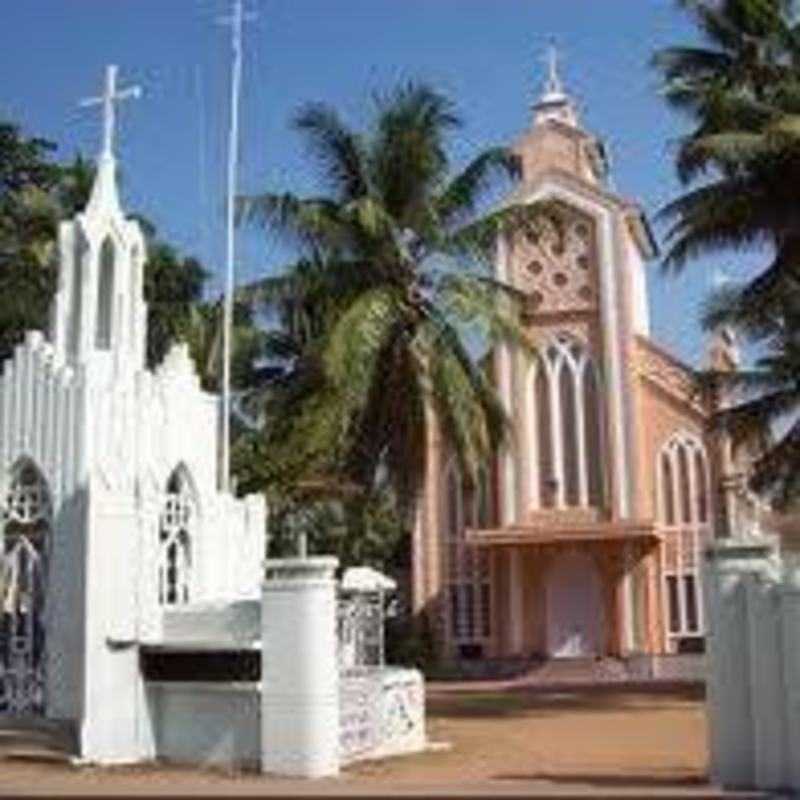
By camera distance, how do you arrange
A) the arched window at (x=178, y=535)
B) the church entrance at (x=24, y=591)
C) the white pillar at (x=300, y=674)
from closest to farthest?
the white pillar at (x=300, y=674)
the church entrance at (x=24, y=591)
the arched window at (x=178, y=535)

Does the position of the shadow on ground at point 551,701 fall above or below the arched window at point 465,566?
below

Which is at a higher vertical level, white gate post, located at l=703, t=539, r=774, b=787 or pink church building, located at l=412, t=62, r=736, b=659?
pink church building, located at l=412, t=62, r=736, b=659

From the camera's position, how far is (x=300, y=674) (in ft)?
53.3

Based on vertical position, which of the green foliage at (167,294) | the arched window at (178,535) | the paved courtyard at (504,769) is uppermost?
the green foliage at (167,294)

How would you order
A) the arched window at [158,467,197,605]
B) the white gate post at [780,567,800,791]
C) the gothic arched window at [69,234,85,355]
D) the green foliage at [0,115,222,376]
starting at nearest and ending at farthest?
the white gate post at [780,567,800,791], the arched window at [158,467,197,605], the gothic arched window at [69,234,85,355], the green foliage at [0,115,222,376]

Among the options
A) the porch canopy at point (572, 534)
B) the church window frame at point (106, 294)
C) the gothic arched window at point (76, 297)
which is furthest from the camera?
the porch canopy at point (572, 534)

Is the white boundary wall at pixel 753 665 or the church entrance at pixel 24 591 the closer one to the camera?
the white boundary wall at pixel 753 665

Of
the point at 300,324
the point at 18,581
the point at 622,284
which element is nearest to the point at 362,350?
the point at 300,324

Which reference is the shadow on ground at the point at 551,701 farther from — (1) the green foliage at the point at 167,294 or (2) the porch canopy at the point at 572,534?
(1) the green foliage at the point at 167,294

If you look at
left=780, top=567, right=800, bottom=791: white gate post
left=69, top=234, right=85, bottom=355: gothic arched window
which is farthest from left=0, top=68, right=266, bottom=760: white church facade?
left=780, top=567, right=800, bottom=791: white gate post

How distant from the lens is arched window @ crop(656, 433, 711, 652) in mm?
40562

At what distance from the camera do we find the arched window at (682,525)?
40562mm

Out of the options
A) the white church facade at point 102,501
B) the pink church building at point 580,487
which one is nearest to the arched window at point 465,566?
the pink church building at point 580,487

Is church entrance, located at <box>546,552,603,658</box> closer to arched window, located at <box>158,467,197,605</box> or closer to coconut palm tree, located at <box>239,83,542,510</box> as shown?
coconut palm tree, located at <box>239,83,542,510</box>
